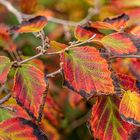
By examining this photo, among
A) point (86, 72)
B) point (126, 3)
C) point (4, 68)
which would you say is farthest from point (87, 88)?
point (126, 3)

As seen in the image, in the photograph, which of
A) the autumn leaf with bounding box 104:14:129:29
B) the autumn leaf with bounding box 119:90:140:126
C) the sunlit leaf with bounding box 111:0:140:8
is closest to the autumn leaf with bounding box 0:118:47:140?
the autumn leaf with bounding box 119:90:140:126

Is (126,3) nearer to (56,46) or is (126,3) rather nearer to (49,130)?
(49,130)

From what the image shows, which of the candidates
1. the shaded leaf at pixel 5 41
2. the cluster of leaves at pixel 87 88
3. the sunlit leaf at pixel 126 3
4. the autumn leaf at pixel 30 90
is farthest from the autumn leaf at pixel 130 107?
the sunlit leaf at pixel 126 3

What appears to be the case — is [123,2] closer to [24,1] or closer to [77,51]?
[24,1]

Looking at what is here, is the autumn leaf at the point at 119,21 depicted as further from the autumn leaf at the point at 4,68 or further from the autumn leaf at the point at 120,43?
the autumn leaf at the point at 4,68

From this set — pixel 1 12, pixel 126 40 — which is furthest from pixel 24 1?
pixel 126 40
